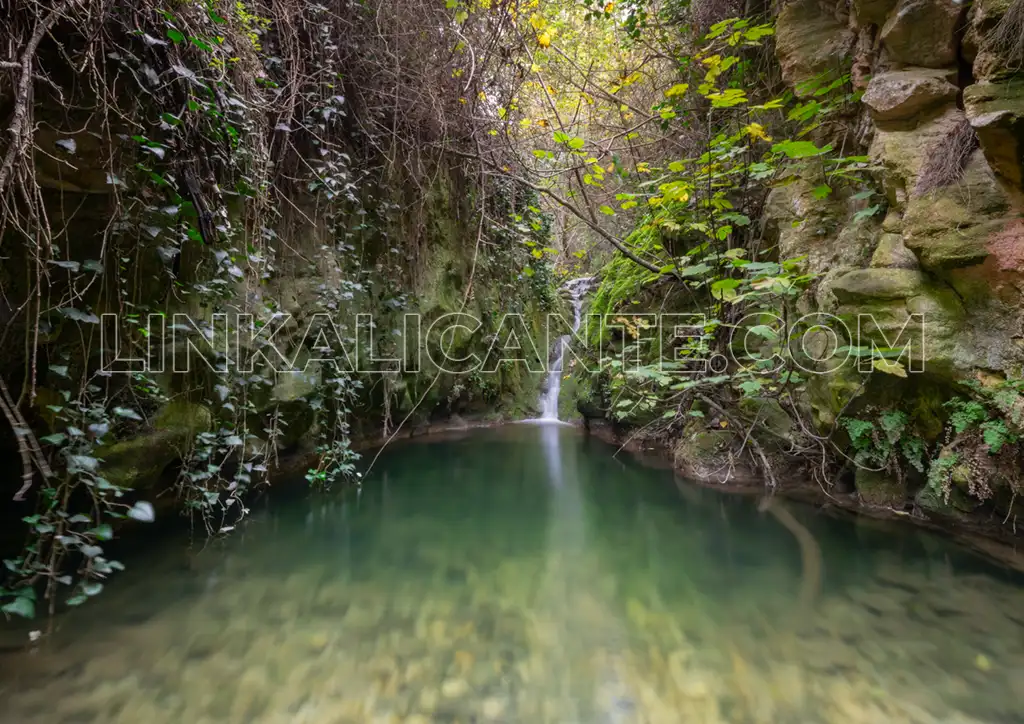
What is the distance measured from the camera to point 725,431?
5477 millimetres

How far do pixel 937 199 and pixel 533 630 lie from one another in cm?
360

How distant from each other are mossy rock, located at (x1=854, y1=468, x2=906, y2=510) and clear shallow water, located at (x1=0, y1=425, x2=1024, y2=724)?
1.12 feet

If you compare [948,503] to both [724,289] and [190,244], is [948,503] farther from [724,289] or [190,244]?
[190,244]

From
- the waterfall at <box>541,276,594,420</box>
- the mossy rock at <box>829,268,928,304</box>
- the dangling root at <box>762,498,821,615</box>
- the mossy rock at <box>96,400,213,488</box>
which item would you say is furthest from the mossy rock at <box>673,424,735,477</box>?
the mossy rock at <box>96,400,213,488</box>

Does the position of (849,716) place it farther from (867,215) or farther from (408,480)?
(408,480)

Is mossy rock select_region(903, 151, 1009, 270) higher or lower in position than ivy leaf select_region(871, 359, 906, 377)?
higher

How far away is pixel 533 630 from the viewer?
2631 mm

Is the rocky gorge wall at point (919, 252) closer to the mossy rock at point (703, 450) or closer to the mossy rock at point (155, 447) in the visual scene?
the mossy rock at point (703, 450)

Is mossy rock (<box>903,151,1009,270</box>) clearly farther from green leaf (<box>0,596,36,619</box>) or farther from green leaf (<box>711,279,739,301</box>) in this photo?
green leaf (<box>0,596,36,619</box>)

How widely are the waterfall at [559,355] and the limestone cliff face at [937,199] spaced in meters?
5.87

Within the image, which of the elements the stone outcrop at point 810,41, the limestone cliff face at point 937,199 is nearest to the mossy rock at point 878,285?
the limestone cliff face at point 937,199

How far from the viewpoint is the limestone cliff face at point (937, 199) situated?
291cm

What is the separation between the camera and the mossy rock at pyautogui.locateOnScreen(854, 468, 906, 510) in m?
4.12

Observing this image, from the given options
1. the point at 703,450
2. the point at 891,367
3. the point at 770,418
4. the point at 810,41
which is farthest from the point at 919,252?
the point at 703,450
